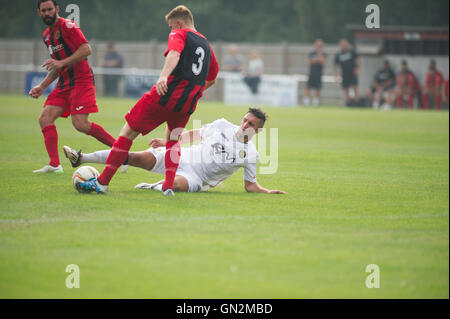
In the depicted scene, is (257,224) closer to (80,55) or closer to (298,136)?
(80,55)

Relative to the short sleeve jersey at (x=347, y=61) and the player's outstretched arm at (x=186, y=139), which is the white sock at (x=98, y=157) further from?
the short sleeve jersey at (x=347, y=61)

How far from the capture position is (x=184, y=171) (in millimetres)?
8258

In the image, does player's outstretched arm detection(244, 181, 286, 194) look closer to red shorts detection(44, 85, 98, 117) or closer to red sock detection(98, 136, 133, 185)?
red sock detection(98, 136, 133, 185)

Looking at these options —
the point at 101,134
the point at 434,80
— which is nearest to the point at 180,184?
the point at 101,134

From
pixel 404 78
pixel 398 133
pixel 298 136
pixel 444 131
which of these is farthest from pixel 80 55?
pixel 404 78

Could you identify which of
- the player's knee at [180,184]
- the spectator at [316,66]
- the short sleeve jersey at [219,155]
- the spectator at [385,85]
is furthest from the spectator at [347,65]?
the player's knee at [180,184]

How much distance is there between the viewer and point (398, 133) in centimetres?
1753

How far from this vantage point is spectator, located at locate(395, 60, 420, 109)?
2847 cm

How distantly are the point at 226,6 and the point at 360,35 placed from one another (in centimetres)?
2279

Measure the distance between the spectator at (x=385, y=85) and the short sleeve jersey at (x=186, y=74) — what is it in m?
21.8

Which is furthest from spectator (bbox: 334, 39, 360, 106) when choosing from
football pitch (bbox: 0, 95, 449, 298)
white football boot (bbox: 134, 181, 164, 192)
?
white football boot (bbox: 134, 181, 164, 192)

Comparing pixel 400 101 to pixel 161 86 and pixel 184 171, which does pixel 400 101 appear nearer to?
pixel 184 171

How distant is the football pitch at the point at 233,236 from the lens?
15.0 ft

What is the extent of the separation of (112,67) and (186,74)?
91.6 feet
